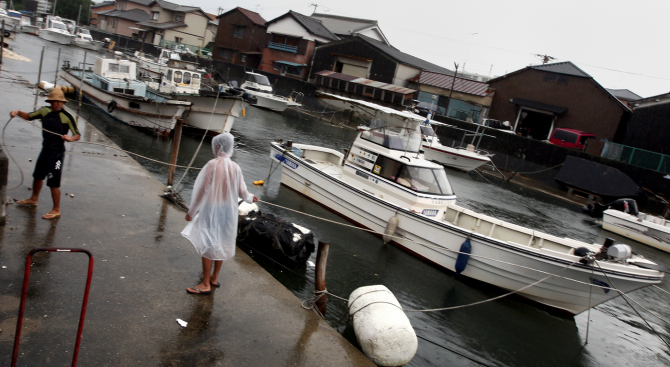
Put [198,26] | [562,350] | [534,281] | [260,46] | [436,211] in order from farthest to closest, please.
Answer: [198,26], [260,46], [436,211], [534,281], [562,350]

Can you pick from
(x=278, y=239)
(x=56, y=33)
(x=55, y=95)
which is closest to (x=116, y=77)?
(x=278, y=239)

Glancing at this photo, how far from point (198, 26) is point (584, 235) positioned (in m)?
62.1

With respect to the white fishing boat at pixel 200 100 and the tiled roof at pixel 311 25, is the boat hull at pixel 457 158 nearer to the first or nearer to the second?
the white fishing boat at pixel 200 100

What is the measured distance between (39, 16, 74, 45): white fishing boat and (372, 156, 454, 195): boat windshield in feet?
176

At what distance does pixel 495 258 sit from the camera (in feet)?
31.5

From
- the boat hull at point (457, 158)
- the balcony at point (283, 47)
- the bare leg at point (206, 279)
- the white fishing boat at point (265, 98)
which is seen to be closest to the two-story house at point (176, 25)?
the balcony at point (283, 47)

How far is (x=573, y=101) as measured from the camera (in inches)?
1348

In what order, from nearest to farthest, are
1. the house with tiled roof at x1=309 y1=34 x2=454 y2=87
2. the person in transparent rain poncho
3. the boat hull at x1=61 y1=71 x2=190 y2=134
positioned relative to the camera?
1. the person in transparent rain poncho
2. the boat hull at x1=61 y1=71 x2=190 y2=134
3. the house with tiled roof at x1=309 y1=34 x2=454 y2=87

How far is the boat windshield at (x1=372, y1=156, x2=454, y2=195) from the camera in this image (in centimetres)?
1133

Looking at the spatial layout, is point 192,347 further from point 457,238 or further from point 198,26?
point 198,26

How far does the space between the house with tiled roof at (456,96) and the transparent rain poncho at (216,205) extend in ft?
113

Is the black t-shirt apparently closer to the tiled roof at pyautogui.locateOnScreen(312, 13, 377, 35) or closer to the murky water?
the murky water

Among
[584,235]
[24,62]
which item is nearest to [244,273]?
[584,235]

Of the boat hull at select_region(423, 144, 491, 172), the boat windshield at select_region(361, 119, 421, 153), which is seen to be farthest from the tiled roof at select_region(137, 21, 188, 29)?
the boat windshield at select_region(361, 119, 421, 153)
